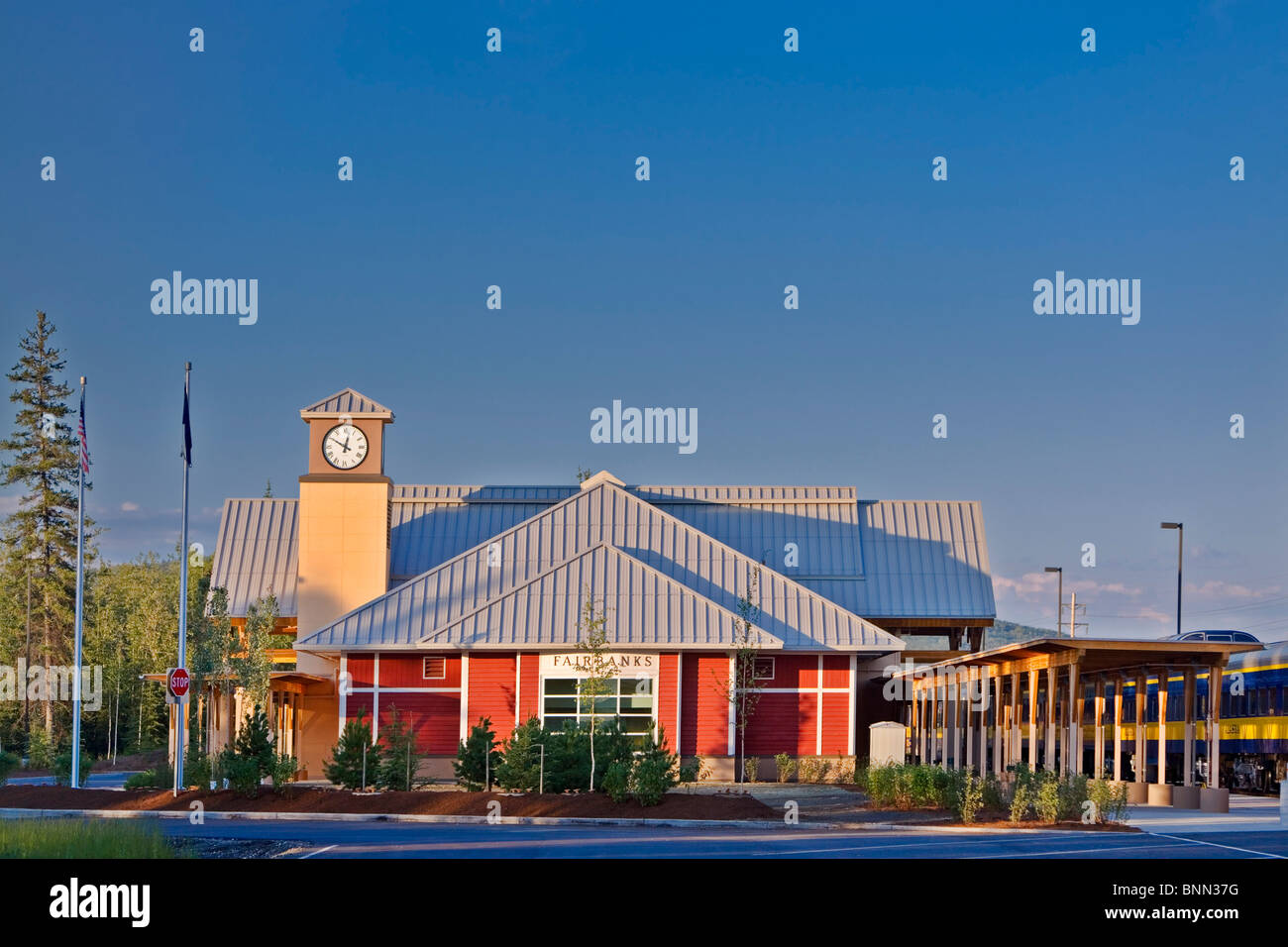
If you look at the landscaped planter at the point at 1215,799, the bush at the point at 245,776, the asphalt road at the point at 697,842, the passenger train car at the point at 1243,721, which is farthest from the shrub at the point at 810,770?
the bush at the point at 245,776

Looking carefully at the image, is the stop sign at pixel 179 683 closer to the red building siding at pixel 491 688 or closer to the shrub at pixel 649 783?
the shrub at pixel 649 783

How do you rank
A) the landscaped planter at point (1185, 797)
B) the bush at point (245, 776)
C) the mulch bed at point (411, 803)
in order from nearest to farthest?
the mulch bed at point (411, 803), the bush at point (245, 776), the landscaped planter at point (1185, 797)

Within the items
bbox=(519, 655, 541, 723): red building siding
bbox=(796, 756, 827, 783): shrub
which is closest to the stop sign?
bbox=(519, 655, 541, 723): red building siding

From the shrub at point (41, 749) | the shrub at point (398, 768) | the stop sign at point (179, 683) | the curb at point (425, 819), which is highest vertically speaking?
the stop sign at point (179, 683)

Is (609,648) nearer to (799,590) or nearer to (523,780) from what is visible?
(799,590)

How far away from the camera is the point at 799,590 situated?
1750 inches

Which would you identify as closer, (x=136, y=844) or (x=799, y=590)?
(x=136, y=844)

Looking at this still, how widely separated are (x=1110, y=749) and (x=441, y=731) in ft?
89.4

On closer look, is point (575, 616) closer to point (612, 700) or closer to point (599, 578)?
point (599, 578)

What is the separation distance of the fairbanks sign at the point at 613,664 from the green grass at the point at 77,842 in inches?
872

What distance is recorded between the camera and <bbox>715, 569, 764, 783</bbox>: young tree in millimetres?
40844

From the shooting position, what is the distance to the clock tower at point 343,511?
1889 inches
